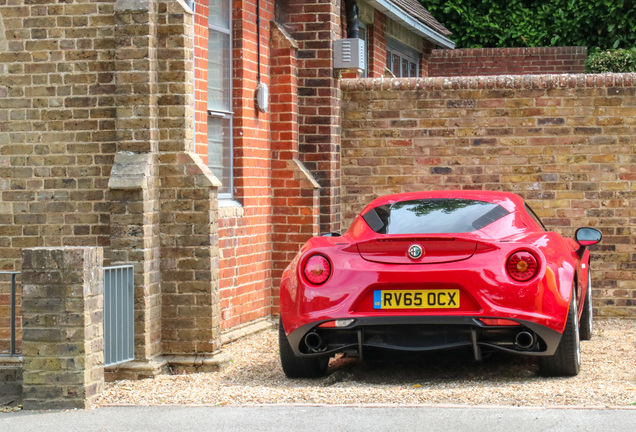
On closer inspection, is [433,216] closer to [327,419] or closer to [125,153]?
[327,419]

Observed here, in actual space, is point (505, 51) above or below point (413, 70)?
above

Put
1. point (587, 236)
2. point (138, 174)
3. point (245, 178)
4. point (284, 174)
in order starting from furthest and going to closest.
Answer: point (284, 174) < point (245, 178) < point (587, 236) < point (138, 174)

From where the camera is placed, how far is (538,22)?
24.7 metres

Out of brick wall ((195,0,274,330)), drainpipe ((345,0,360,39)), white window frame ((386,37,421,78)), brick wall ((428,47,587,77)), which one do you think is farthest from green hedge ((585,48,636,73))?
brick wall ((195,0,274,330))

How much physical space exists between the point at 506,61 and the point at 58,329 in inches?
708

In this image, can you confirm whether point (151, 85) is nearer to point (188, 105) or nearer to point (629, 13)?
point (188, 105)

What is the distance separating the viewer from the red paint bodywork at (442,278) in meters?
7.09

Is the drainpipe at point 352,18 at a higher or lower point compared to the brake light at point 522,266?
higher

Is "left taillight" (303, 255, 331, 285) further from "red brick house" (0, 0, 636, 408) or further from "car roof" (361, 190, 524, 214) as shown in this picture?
"red brick house" (0, 0, 636, 408)

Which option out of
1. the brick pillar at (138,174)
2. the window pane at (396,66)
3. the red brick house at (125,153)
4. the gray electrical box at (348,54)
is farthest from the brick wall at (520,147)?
the window pane at (396,66)

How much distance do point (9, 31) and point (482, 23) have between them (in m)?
17.9

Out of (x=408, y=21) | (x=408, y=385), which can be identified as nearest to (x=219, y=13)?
(x=408, y=385)

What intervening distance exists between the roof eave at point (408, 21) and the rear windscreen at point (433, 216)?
788cm

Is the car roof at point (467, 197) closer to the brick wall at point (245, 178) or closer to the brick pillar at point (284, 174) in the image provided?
the brick wall at point (245, 178)
